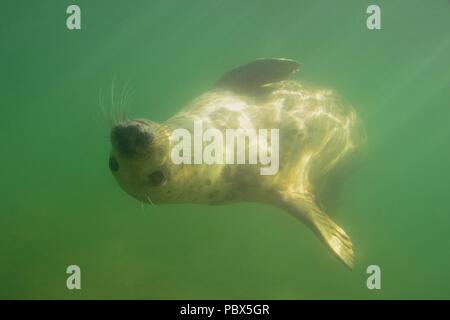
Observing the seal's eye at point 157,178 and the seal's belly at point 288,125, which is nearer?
the seal's eye at point 157,178

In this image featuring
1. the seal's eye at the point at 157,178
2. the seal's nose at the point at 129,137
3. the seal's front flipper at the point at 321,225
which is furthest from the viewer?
the seal's front flipper at the point at 321,225

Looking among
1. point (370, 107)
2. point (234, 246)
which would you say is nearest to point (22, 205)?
point (234, 246)

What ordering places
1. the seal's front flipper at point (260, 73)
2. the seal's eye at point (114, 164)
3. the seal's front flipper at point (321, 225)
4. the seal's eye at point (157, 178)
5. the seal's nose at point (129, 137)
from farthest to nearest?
1. the seal's front flipper at point (260, 73)
2. the seal's front flipper at point (321, 225)
3. the seal's eye at point (157, 178)
4. the seal's eye at point (114, 164)
5. the seal's nose at point (129, 137)

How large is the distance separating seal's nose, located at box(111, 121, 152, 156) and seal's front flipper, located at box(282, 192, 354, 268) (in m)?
2.32

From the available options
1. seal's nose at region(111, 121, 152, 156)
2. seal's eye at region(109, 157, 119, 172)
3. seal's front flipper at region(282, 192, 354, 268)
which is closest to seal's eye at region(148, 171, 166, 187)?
seal's eye at region(109, 157, 119, 172)

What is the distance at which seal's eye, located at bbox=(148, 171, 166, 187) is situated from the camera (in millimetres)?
3463

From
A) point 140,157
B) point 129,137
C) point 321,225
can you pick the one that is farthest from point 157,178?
point 321,225

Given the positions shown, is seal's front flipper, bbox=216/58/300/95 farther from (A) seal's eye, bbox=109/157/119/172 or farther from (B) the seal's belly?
(A) seal's eye, bbox=109/157/119/172

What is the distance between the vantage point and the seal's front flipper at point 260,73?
618 cm

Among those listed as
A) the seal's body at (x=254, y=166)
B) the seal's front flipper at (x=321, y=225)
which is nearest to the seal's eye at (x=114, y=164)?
the seal's body at (x=254, y=166)

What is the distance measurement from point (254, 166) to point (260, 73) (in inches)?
76.7

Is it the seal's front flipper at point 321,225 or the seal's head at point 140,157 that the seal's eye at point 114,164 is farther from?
the seal's front flipper at point 321,225

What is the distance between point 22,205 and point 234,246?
7.60 m

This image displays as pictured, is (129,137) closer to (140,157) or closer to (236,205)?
(140,157)
